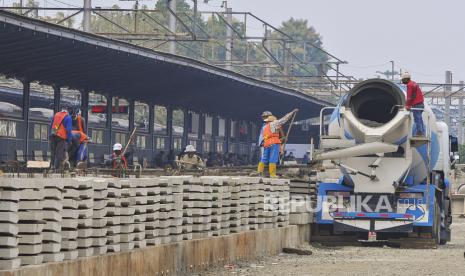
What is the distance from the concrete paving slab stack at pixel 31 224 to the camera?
11.5 m

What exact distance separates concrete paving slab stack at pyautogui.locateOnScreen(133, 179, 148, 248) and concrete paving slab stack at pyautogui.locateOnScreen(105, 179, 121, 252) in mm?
718

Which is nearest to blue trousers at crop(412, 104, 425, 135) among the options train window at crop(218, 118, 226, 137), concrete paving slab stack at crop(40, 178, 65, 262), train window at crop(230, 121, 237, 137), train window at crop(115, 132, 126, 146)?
concrete paving slab stack at crop(40, 178, 65, 262)

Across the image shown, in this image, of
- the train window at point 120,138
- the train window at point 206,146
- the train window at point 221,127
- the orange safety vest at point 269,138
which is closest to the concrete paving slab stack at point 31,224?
the orange safety vest at point 269,138

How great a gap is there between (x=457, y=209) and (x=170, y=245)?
108ft

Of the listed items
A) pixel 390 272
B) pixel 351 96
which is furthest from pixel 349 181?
pixel 390 272

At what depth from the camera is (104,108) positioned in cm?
5009

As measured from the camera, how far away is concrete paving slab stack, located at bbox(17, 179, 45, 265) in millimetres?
11508

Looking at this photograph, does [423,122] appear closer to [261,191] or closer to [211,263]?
[261,191]

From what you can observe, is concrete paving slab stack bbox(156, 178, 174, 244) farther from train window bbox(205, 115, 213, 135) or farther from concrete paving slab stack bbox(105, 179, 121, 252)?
train window bbox(205, 115, 213, 135)

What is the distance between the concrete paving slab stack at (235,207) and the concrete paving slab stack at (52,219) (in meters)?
8.25

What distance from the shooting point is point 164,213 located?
16625 mm

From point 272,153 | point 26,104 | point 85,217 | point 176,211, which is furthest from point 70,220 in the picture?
point 26,104

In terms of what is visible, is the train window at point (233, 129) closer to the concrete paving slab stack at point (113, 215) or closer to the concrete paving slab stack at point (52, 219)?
the concrete paving slab stack at point (113, 215)

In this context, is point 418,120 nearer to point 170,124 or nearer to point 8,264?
point 8,264
